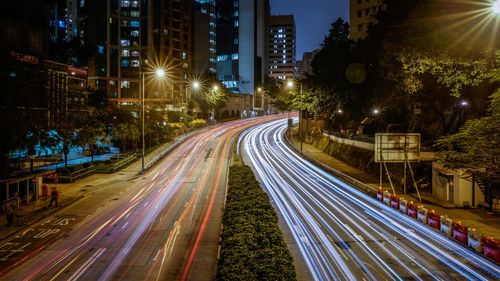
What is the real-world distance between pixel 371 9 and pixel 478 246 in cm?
7974

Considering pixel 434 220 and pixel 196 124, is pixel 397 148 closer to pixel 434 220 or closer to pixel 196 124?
pixel 434 220

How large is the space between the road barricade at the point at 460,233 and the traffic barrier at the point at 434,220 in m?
1.54

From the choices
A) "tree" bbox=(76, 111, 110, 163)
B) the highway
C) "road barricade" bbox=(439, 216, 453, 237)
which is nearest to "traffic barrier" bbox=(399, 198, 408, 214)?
the highway

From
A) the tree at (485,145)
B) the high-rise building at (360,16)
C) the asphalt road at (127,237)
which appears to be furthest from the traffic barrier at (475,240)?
the high-rise building at (360,16)

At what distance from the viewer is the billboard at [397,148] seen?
3169 centimetres

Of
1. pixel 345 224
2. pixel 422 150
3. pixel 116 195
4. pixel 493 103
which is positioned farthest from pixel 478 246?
pixel 116 195

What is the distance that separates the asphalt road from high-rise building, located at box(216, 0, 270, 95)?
114 meters

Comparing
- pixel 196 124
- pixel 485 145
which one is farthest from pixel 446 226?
pixel 196 124

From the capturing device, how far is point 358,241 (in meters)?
19.5

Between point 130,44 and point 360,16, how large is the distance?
5754 centimetres

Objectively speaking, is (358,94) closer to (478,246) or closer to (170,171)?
(170,171)

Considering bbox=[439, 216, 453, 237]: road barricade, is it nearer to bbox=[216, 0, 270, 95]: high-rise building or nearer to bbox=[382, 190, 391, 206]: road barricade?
bbox=[382, 190, 391, 206]: road barricade

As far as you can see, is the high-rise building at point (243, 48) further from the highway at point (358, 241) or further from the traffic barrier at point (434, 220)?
the traffic barrier at point (434, 220)

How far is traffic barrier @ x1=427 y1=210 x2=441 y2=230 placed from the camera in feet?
A: 72.1
